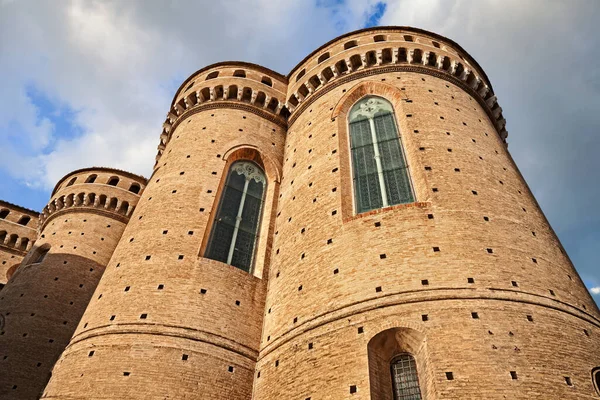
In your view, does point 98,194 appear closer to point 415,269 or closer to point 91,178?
point 91,178

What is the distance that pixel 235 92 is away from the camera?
17156 mm

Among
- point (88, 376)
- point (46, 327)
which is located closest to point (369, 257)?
point (88, 376)

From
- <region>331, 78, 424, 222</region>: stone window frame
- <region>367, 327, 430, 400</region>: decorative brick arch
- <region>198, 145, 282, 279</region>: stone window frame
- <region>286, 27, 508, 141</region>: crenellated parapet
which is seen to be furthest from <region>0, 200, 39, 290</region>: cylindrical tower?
<region>367, 327, 430, 400</region>: decorative brick arch

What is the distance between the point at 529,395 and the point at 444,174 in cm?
516

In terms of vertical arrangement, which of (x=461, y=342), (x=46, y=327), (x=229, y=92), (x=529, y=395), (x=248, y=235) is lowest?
(x=529, y=395)

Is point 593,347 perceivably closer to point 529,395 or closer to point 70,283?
point 529,395

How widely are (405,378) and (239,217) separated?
689 cm

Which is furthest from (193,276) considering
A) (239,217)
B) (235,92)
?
(235,92)

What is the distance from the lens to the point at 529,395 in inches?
261

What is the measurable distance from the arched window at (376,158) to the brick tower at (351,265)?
0.17 ft

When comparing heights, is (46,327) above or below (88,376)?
above

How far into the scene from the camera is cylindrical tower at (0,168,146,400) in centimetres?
1470

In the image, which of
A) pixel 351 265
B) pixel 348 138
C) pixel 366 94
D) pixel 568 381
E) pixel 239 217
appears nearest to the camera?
pixel 568 381

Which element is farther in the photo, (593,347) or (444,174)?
(444,174)
